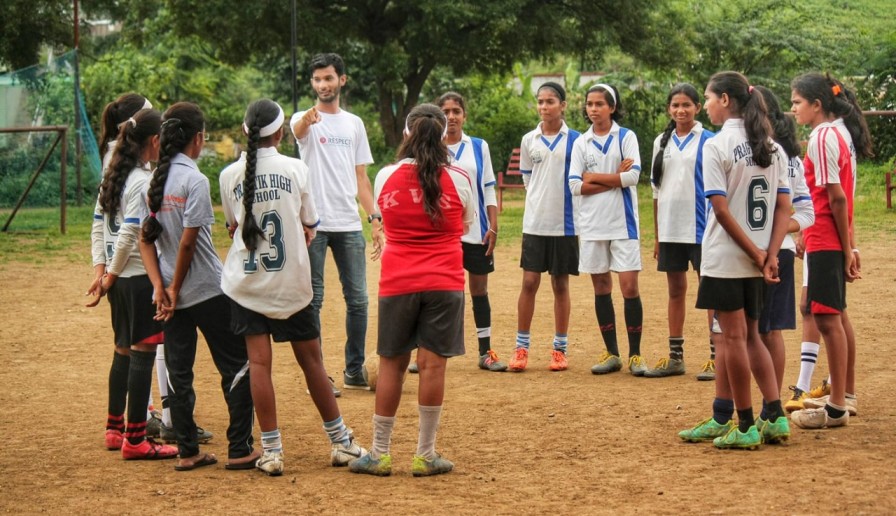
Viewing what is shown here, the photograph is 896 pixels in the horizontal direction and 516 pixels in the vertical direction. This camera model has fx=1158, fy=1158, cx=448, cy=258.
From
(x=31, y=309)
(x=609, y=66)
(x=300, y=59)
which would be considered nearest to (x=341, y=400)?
(x=31, y=309)

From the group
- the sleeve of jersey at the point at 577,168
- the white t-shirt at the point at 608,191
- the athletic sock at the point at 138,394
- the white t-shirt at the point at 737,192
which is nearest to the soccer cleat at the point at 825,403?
the white t-shirt at the point at 737,192

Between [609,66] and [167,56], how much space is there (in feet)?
55.9

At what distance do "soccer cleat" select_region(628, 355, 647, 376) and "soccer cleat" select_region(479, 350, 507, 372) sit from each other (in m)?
0.94

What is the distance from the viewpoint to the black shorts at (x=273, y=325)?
5.63 metres

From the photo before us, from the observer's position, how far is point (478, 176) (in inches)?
328

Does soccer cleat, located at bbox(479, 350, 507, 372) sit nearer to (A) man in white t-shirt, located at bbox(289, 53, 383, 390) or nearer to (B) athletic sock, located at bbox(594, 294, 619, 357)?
(B) athletic sock, located at bbox(594, 294, 619, 357)

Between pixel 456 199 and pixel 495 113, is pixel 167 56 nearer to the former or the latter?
pixel 495 113

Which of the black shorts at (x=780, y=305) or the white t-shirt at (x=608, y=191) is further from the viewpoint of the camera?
the white t-shirt at (x=608, y=191)

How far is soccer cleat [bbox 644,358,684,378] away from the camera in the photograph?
26.5 feet

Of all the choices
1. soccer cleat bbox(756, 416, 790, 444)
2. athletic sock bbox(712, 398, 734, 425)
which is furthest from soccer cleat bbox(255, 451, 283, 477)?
soccer cleat bbox(756, 416, 790, 444)

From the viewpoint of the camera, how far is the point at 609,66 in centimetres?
4581

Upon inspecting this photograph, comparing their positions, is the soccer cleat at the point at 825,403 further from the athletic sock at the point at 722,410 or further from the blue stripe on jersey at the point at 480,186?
the blue stripe on jersey at the point at 480,186

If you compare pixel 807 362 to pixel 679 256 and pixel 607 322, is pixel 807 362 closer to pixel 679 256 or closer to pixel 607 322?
pixel 679 256

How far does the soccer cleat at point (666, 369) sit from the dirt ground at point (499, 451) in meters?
0.10
